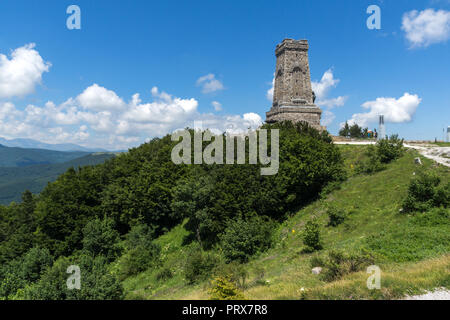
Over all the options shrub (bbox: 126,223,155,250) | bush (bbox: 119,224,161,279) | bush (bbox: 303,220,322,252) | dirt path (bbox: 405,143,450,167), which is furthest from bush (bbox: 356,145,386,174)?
shrub (bbox: 126,223,155,250)

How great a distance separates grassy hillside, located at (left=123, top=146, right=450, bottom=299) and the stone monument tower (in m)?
18.1

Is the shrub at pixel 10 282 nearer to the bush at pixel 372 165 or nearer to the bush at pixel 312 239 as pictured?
the bush at pixel 312 239

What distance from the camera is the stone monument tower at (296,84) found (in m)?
47.2

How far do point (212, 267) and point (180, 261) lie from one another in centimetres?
727

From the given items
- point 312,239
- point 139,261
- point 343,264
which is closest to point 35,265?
point 139,261

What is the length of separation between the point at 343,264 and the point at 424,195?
33.7 ft

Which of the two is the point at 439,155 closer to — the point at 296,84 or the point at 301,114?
the point at 301,114

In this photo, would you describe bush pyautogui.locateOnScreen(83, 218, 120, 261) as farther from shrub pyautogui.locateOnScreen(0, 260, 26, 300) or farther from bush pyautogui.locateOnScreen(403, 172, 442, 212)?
bush pyautogui.locateOnScreen(403, 172, 442, 212)

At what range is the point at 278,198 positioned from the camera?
26359mm

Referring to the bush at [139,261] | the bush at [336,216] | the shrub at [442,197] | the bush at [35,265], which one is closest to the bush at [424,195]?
the shrub at [442,197]

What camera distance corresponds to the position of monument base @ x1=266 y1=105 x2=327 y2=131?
46281 millimetres

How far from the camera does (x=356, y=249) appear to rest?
1412 cm
